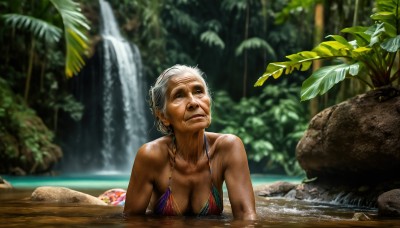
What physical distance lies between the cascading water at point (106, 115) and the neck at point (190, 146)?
45.5 ft

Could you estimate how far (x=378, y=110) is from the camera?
493cm

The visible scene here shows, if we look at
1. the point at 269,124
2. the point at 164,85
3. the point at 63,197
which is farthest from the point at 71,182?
the point at 269,124

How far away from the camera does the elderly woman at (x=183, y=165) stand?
283 centimetres

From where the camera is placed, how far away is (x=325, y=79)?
5.01 metres

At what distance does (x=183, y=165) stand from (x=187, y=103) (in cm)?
42

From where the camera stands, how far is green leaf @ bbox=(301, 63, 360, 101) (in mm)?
4948

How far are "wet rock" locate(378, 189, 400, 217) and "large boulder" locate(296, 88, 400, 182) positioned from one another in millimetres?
1122

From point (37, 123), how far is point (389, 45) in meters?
10.9

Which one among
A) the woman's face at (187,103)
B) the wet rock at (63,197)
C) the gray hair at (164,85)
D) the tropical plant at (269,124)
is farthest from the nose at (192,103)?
the tropical plant at (269,124)

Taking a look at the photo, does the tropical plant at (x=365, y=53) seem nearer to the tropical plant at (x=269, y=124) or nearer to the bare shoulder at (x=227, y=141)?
the bare shoulder at (x=227, y=141)

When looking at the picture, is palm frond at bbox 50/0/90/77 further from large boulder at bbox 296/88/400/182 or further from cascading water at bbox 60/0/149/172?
cascading water at bbox 60/0/149/172

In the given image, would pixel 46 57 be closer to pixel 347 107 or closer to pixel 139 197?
pixel 347 107

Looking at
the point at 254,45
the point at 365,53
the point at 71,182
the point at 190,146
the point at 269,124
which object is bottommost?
the point at 71,182

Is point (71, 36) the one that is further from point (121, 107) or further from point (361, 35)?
point (121, 107)
